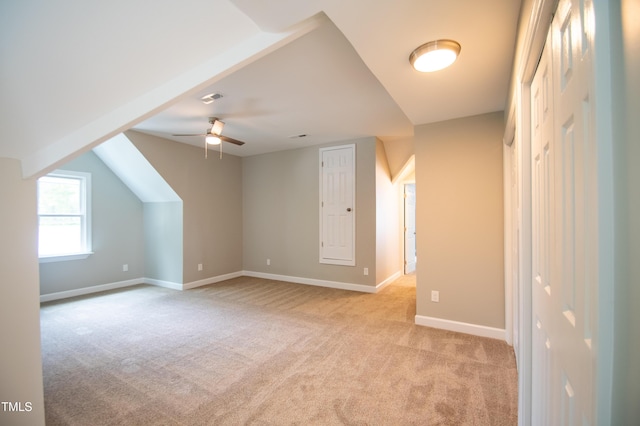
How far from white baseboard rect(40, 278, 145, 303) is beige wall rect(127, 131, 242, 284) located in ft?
3.91

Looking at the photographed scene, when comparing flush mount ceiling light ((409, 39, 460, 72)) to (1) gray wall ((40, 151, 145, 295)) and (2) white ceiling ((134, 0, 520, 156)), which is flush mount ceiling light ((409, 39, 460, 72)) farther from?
(1) gray wall ((40, 151, 145, 295))

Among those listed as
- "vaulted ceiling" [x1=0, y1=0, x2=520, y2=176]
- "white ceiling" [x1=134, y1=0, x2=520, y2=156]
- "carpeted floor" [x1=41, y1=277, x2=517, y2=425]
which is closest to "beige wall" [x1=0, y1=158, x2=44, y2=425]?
"vaulted ceiling" [x1=0, y1=0, x2=520, y2=176]

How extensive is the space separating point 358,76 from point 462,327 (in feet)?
9.23

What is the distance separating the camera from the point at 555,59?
915 mm

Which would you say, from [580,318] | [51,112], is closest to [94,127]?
[51,112]

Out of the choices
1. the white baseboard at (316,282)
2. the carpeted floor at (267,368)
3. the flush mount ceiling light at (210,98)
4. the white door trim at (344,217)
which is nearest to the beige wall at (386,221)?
the white baseboard at (316,282)

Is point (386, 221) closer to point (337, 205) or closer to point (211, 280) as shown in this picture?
point (337, 205)

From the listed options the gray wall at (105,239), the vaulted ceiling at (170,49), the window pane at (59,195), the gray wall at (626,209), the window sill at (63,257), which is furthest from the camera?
the gray wall at (105,239)

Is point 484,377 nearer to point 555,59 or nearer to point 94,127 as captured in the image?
point 555,59

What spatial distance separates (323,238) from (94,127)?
157 inches

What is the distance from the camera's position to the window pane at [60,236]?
4215 millimetres

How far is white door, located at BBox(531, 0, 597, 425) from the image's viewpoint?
0.61 meters

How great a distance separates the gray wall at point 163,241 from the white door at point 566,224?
501 centimetres

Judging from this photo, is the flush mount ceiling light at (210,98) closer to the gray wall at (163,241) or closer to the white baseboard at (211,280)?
the gray wall at (163,241)
